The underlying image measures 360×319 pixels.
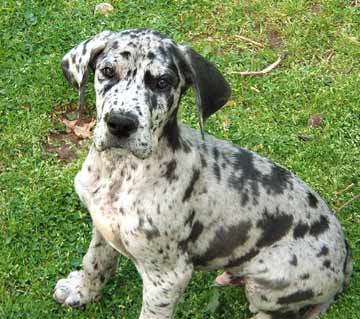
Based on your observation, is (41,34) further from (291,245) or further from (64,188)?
(291,245)

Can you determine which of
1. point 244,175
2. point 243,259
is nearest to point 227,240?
point 243,259

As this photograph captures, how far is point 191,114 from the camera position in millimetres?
6805

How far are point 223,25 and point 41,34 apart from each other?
1783 mm

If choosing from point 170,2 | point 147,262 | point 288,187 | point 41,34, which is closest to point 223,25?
point 170,2

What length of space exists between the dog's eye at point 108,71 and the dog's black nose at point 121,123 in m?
0.24

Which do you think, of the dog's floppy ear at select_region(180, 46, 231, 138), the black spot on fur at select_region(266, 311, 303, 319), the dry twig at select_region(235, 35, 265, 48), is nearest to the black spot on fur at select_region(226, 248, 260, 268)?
the black spot on fur at select_region(266, 311, 303, 319)

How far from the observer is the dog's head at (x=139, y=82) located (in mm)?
4016

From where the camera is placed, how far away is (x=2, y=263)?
18.5 ft

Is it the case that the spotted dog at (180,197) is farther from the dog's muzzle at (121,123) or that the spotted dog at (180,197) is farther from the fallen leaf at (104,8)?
the fallen leaf at (104,8)

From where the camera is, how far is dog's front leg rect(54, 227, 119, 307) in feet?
17.0

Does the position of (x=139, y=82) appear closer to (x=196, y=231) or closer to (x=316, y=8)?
(x=196, y=231)

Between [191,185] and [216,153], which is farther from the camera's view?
[216,153]

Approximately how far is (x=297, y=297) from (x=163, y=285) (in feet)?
3.00

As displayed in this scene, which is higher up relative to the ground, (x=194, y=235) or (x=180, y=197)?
(x=180, y=197)
